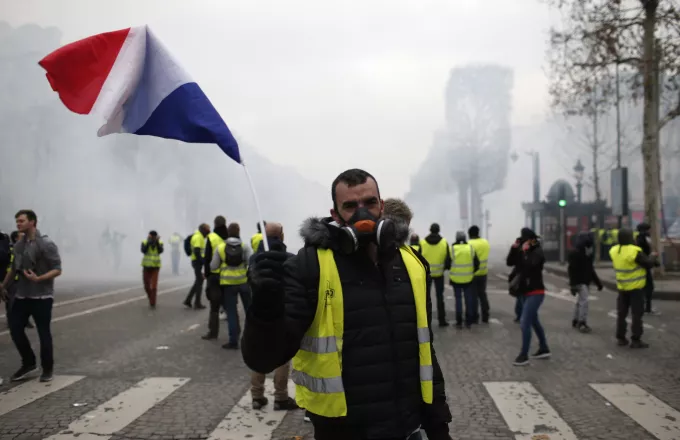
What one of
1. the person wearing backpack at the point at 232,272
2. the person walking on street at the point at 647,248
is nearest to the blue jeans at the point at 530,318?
the person walking on street at the point at 647,248

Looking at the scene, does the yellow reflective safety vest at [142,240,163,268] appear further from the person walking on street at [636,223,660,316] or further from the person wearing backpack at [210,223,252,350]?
the person walking on street at [636,223,660,316]

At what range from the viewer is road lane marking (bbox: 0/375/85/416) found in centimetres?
562

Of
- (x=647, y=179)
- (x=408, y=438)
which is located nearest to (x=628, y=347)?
(x=408, y=438)

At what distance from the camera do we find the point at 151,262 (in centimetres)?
1298

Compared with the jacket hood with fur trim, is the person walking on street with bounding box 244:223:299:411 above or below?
below

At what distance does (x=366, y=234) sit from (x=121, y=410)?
157 inches

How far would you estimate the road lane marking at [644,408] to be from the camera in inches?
192

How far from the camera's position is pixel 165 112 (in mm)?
3521

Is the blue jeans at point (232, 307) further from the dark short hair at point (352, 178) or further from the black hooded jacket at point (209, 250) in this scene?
the dark short hair at point (352, 178)

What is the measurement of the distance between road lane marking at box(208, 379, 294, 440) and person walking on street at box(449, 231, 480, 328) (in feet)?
16.6

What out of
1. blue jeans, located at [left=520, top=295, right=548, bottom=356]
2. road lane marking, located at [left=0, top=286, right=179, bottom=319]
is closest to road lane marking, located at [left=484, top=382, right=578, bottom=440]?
blue jeans, located at [left=520, top=295, right=548, bottom=356]

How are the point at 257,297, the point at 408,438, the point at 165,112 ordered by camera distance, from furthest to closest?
the point at 165,112
the point at 408,438
the point at 257,297

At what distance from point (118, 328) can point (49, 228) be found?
28.4 meters

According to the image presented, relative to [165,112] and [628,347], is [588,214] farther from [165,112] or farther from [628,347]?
[165,112]
